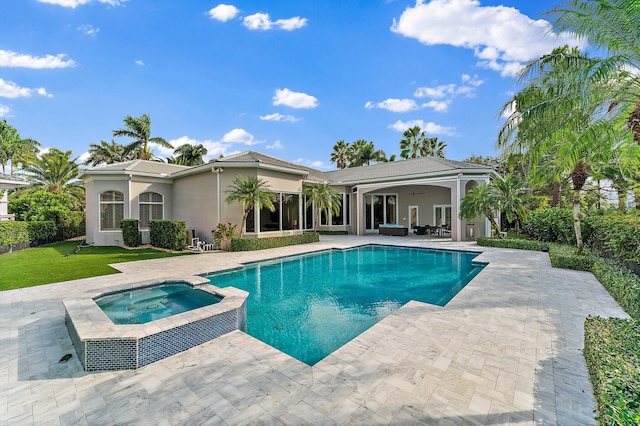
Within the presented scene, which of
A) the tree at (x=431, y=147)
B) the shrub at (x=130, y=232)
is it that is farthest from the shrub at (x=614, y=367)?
the tree at (x=431, y=147)

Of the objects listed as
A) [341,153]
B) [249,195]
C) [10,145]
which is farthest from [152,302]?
[10,145]

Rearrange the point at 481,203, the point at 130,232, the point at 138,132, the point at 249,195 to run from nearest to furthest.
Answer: the point at 249,195 < the point at 481,203 < the point at 130,232 < the point at 138,132

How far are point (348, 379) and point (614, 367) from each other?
282 cm

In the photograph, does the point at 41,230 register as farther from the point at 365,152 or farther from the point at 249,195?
the point at 365,152

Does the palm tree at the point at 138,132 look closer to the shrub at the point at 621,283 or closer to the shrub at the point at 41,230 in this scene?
the shrub at the point at 41,230

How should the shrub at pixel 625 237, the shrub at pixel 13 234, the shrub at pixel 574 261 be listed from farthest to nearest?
the shrub at pixel 13 234 < the shrub at pixel 574 261 < the shrub at pixel 625 237

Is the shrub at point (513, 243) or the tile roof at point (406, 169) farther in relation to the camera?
the tile roof at point (406, 169)

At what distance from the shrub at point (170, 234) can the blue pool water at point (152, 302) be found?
7350mm

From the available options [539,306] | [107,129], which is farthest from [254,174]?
[107,129]

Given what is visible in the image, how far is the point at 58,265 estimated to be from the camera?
10.9m

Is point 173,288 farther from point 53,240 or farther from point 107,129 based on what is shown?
point 107,129

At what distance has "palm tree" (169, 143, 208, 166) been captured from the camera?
34.8 metres

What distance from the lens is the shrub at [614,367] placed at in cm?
218

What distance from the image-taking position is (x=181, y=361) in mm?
4176
